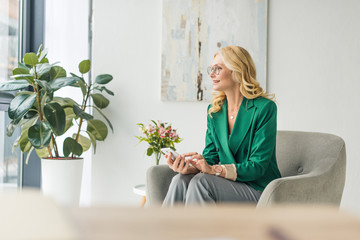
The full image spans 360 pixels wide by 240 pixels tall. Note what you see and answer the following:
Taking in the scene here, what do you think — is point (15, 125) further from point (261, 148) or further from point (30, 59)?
point (261, 148)

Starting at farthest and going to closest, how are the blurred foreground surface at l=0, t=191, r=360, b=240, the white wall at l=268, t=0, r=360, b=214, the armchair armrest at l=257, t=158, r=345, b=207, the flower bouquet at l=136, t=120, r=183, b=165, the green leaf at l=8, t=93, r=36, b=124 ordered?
the white wall at l=268, t=0, r=360, b=214
the flower bouquet at l=136, t=120, r=183, b=165
the green leaf at l=8, t=93, r=36, b=124
the armchair armrest at l=257, t=158, r=345, b=207
the blurred foreground surface at l=0, t=191, r=360, b=240

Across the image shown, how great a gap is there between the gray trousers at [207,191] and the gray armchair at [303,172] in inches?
6.3

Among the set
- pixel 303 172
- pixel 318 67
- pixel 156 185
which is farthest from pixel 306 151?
pixel 318 67

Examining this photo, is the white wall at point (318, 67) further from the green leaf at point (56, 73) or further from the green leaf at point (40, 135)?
the green leaf at point (40, 135)

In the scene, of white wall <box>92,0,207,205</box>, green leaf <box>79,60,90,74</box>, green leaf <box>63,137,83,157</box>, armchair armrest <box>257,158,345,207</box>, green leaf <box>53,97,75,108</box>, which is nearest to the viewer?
armchair armrest <box>257,158,345,207</box>

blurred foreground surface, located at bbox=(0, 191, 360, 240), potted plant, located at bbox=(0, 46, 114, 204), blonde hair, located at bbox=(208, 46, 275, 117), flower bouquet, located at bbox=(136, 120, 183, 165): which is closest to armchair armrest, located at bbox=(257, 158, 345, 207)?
blonde hair, located at bbox=(208, 46, 275, 117)

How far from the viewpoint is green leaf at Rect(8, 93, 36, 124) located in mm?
2459

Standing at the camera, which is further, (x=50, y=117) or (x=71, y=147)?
(x=71, y=147)

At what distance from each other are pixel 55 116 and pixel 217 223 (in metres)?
2.42

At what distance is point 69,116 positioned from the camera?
2.86m

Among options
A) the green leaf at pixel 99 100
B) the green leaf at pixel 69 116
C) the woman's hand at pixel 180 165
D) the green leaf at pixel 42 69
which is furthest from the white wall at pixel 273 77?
the woman's hand at pixel 180 165

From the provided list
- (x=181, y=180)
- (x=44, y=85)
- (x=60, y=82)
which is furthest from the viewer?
(x=60, y=82)

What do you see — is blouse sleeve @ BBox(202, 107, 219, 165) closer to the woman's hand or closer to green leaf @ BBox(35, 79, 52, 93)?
the woman's hand

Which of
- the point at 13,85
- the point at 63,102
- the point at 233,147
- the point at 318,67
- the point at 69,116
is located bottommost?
the point at 233,147
